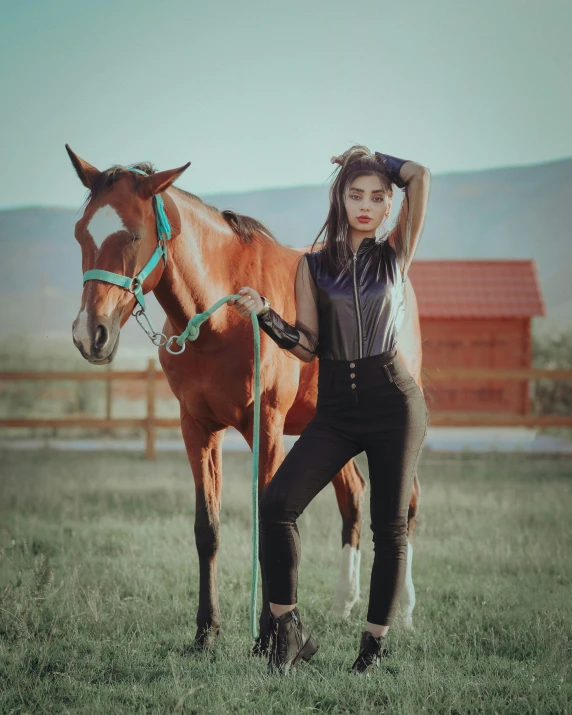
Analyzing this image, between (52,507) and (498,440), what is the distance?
9573 mm

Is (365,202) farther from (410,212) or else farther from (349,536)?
(349,536)

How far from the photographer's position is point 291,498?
278cm

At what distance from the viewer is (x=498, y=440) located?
14.2m

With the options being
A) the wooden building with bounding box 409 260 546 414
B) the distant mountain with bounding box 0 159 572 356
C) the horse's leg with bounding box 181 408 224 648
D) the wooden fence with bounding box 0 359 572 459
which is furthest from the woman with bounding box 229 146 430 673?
the distant mountain with bounding box 0 159 572 356

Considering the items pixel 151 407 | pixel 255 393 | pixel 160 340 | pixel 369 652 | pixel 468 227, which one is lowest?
pixel 369 652

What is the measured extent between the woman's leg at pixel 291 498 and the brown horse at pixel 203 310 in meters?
0.55

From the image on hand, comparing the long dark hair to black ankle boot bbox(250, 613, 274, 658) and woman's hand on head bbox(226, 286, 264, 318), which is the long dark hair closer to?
woman's hand on head bbox(226, 286, 264, 318)

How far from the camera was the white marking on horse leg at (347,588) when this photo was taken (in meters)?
4.04

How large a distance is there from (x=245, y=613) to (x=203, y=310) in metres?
1.64

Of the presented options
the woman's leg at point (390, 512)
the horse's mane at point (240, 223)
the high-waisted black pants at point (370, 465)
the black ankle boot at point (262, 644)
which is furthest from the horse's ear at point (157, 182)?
the black ankle boot at point (262, 644)

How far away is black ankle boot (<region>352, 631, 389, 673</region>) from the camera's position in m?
2.83

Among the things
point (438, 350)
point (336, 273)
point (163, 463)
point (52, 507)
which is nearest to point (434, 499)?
point (52, 507)

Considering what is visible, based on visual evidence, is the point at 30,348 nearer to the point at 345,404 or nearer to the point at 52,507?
the point at 52,507

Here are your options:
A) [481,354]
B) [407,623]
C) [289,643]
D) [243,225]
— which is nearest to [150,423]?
[243,225]
